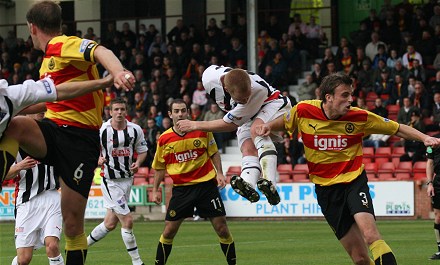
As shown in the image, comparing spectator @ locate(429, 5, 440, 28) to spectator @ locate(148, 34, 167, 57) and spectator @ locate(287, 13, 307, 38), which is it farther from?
spectator @ locate(148, 34, 167, 57)

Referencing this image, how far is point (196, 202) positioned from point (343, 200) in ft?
13.1

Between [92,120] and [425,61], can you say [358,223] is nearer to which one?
[92,120]

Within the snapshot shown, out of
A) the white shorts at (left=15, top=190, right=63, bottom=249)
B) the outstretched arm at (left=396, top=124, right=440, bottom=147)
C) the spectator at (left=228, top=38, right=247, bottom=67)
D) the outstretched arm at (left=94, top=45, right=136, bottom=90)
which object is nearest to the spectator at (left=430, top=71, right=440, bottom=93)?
the spectator at (left=228, top=38, right=247, bottom=67)

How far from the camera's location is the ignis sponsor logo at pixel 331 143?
10.1 m

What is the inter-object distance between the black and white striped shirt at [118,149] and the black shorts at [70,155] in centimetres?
631

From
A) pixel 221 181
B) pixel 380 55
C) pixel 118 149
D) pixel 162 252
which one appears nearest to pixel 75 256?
pixel 162 252

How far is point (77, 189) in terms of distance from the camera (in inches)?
349

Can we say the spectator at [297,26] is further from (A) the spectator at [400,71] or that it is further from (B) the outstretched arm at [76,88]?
(B) the outstretched arm at [76,88]

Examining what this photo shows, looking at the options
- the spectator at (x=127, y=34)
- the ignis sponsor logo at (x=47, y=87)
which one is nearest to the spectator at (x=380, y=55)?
the spectator at (x=127, y=34)

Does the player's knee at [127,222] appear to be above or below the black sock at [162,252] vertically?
above

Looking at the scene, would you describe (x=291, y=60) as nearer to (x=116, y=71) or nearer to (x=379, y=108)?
(x=379, y=108)

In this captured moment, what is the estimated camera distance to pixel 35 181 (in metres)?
11.6

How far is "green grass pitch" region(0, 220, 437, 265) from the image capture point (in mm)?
15125

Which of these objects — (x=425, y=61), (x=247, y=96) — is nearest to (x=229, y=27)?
(x=425, y=61)
